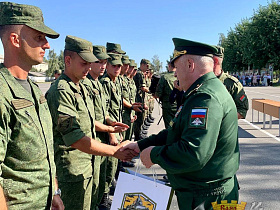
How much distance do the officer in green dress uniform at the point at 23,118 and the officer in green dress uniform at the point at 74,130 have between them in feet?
2.36

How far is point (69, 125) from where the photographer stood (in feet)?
9.07

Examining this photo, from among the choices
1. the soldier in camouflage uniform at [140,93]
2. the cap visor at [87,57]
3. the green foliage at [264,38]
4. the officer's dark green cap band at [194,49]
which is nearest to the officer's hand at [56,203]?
the officer's dark green cap band at [194,49]

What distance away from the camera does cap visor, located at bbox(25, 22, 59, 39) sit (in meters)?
1.92

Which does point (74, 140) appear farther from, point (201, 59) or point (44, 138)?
point (201, 59)

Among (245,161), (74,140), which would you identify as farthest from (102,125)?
(245,161)

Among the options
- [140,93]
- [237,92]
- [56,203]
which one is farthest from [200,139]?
[140,93]

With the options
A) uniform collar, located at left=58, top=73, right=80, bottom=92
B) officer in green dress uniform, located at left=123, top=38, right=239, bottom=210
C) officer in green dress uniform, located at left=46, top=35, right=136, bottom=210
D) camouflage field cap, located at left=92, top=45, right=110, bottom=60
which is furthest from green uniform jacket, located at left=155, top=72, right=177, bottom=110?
officer in green dress uniform, located at left=123, top=38, right=239, bottom=210

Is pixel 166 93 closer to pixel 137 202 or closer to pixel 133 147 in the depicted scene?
pixel 133 147

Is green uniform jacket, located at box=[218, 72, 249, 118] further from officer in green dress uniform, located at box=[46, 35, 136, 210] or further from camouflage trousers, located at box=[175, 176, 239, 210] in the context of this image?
camouflage trousers, located at box=[175, 176, 239, 210]

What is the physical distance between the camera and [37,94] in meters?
2.03

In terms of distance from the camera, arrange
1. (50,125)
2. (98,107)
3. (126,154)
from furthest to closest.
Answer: (98,107)
(126,154)
(50,125)

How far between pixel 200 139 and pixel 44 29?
1.22m

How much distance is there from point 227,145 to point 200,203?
17.6 inches

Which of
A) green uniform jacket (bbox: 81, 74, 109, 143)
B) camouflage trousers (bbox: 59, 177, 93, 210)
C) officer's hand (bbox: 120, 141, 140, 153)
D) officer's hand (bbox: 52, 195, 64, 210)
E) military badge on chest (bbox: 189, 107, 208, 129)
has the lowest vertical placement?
camouflage trousers (bbox: 59, 177, 93, 210)
